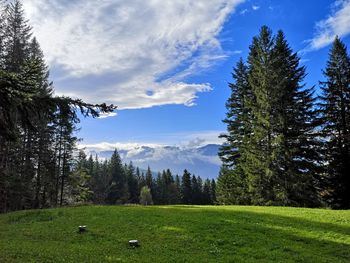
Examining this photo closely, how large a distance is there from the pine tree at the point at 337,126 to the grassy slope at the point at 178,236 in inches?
515

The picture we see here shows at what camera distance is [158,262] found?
43.5 feet

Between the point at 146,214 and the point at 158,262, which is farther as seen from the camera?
the point at 146,214

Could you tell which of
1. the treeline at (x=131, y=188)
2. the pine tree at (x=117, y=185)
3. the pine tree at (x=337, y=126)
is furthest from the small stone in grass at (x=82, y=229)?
the pine tree at (x=117, y=185)

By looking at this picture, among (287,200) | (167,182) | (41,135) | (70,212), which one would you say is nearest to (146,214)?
(70,212)

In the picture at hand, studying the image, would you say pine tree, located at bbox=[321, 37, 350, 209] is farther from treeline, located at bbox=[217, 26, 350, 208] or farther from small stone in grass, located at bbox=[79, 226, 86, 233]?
small stone in grass, located at bbox=[79, 226, 86, 233]

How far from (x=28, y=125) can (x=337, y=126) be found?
34.4m

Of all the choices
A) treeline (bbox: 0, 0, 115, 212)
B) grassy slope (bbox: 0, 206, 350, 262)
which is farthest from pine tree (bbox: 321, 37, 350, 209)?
treeline (bbox: 0, 0, 115, 212)

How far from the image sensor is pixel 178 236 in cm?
1800

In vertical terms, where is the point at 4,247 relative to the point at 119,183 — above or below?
below

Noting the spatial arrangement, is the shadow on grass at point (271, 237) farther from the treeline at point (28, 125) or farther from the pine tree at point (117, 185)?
the pine tree at point (117, 185)

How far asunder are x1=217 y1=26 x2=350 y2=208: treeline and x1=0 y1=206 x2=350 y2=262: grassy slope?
9498 millimetres

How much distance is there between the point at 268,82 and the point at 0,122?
2915 centimetres

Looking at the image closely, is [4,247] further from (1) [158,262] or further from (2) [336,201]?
(2) [336,201]

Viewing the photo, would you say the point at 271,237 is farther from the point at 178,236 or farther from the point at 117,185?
the point at 117,185
